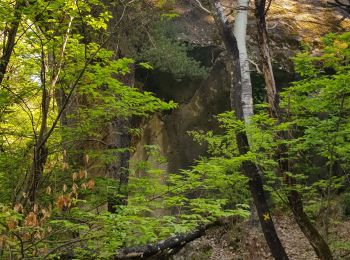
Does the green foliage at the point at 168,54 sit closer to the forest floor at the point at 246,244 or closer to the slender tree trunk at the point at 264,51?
the slender tree trunk at the point at 264,51

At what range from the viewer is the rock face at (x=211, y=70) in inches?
556

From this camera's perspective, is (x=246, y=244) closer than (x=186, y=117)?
Yes

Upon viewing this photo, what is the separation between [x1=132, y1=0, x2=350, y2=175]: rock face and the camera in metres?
14.1

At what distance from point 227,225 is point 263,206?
16.0 ft

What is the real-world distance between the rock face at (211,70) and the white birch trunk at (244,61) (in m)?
5.73

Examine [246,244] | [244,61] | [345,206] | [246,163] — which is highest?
[244,61]

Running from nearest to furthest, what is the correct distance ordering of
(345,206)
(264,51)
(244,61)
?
(264,51)
(244,61)
(345,206)

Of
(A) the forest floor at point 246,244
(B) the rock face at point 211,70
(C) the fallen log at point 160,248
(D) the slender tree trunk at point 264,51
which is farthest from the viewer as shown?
(B) the rock face at point 211,70

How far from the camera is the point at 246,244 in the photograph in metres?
10.5

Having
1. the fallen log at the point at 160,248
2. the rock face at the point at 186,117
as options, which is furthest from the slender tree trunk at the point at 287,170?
the rock face at the point at 186,117

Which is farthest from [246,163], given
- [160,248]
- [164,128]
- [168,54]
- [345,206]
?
[164,128]

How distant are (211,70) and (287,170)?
27.1ft

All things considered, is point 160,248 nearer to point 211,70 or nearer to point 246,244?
point 246,244

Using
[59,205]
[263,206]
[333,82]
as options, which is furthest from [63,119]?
[333,82]
